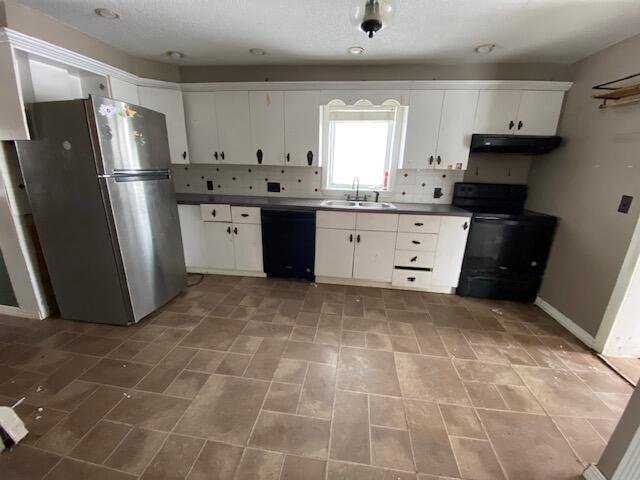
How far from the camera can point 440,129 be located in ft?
9.07

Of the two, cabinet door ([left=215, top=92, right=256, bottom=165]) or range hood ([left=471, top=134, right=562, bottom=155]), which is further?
cabinet door ([left=215, top=92, right=256, bottom=165])

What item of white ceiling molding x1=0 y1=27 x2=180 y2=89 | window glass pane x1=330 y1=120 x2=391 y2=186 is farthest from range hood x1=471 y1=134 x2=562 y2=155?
white ceiling molding x1=0 y1=27 x2=180 y2=89

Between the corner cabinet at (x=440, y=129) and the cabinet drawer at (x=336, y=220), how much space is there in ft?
2.83

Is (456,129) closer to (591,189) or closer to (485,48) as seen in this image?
(485,48)

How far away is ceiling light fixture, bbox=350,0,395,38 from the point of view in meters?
1.19

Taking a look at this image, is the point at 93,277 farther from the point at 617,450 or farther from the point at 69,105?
the point at 617,450

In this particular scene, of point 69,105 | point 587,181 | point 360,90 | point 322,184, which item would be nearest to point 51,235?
point 69,105

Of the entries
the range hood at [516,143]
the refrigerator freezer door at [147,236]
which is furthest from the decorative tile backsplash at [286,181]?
the refrigerator freezer door at [147,236]

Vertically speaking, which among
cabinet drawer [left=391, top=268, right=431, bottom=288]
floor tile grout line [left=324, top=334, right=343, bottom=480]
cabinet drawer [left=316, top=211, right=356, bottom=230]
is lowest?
floor tile grout line [left=324, top=334, right=343, bottom=480]

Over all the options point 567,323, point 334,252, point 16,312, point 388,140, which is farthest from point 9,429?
point 567,323

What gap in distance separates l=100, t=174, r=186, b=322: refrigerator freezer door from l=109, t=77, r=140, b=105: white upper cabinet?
95 centimetres

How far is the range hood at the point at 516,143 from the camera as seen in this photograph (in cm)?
256

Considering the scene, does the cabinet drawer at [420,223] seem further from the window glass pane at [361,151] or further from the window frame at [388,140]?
the window glass pane at [361,151]

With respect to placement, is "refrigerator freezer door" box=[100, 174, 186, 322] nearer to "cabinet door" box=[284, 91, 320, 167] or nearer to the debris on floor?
the debris on floor
